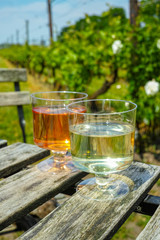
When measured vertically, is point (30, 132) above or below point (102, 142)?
below

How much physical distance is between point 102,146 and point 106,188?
0.65 feet

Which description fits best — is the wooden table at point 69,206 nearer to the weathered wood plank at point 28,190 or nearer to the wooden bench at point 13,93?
the weathered wood plank at point 28,190

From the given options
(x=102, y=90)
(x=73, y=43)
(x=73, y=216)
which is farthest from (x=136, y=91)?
(x=73, y=216)

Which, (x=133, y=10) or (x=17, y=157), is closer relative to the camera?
(x=17, y=157)

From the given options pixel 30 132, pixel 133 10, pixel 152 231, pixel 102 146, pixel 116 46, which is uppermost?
pixel 133 10

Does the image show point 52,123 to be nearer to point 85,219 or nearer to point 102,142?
point 102,142

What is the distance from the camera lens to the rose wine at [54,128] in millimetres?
1010

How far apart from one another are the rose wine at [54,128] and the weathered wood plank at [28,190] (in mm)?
113

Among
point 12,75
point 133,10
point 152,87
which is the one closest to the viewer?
point 12,75

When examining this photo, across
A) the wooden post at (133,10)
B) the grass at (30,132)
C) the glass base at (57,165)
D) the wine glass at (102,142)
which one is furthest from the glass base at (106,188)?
the wooden post at (133,10)

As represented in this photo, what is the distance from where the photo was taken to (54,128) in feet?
3.32

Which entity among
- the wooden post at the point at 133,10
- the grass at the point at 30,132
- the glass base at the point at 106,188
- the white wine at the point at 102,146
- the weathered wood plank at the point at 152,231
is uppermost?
the wooden post at the point at 133,10

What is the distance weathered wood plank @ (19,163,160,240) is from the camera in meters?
0.70

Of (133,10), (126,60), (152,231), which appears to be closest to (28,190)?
(152,231)
